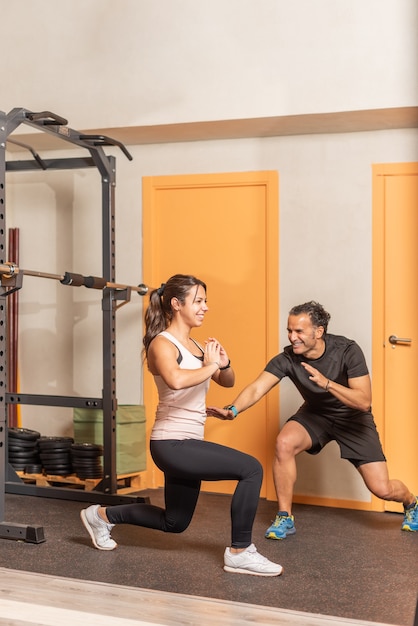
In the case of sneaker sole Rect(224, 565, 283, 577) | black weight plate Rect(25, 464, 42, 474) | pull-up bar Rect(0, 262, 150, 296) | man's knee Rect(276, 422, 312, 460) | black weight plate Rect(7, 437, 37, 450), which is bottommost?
sneaker sole Rect(224, 565, 283, 577)

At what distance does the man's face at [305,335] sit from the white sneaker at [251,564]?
Answer: 117cm

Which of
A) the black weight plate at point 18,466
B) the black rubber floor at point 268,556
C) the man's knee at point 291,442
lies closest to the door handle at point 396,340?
the man's knee at point 291,442

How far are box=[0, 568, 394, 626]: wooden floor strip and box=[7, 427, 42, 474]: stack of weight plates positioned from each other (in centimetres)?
218

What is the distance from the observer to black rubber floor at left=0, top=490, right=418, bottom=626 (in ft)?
11.2

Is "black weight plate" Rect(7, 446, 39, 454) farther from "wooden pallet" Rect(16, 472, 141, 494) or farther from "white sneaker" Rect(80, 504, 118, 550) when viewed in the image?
"white sneaker" Rect(80, 504, 118, 550)

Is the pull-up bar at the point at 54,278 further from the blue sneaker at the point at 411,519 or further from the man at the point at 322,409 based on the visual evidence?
the blue sneaker at the point at 411,519

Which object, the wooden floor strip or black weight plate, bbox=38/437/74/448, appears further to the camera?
black weight plate, bbox=38/437/74/448

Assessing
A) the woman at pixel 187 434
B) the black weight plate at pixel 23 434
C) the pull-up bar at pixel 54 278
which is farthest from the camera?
the black weight plate at pixel 23 434

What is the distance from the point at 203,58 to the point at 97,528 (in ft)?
9.49

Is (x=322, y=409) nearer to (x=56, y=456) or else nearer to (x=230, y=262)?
(x=230, y=262)

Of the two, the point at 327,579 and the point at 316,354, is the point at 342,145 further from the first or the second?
the point at 327,579

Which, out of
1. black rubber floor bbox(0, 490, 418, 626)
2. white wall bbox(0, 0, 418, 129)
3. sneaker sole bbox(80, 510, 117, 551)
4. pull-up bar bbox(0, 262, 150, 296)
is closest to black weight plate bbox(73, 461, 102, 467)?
black rubber floor bbox(0, 490, 418, 626)

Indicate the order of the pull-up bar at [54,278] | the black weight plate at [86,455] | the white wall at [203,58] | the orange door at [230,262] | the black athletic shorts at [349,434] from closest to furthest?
the pull-up bar at [54,278]
the black athletic shorts at [349,434]
the white wall at [203,58]
the black weight plate at [86,455]
the orange door at [230,262]

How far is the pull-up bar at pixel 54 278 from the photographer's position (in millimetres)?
4156
